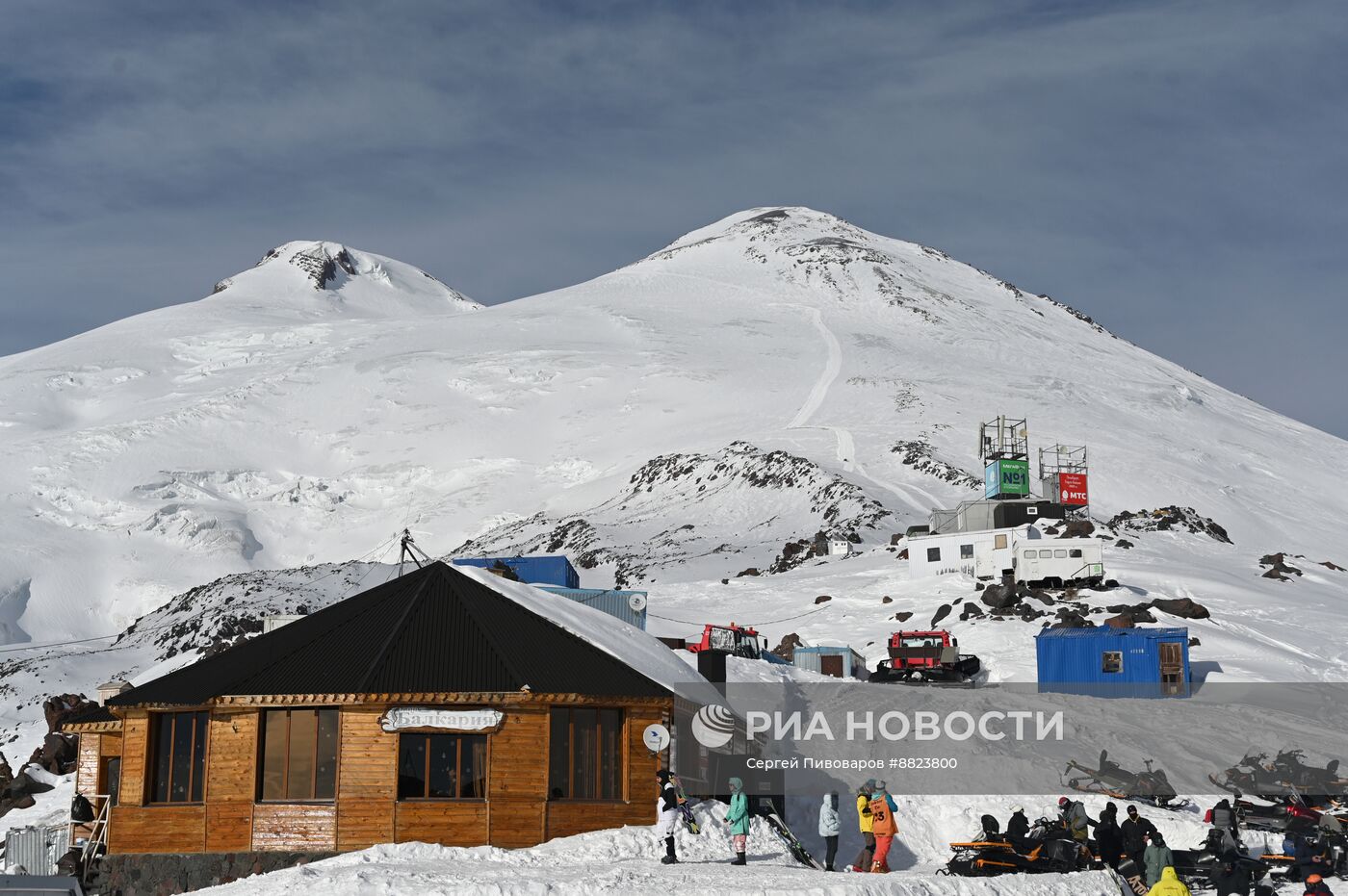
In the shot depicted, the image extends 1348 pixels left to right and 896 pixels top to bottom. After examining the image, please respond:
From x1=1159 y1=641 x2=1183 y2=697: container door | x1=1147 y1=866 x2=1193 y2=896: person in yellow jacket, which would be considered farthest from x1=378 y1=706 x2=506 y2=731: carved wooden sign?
x1=1159 y1=641 x2=1183 y2=697: container door

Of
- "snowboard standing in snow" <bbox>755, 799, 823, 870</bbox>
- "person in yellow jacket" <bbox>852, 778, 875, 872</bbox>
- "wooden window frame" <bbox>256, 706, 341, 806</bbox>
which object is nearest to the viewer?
"person in yellow jacket" <bbox>852, 778, 875, 872</bbox>

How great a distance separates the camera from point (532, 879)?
56.3 feet

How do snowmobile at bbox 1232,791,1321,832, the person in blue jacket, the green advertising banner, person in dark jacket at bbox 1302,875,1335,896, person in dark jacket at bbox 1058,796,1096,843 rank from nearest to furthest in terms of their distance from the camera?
person in dark jacket at bbox 1302,875,1335,896
the person in blue jacket
person in dark jacket at bbox 1058,796,1096,843
snowmobile at bbox 1232,791,1321,832
the green advertising banner

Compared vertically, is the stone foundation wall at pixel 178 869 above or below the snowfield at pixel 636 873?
below

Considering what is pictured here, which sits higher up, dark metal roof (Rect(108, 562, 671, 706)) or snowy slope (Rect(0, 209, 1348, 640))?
snowy slope (Rect(0, 209, 1348, 640))

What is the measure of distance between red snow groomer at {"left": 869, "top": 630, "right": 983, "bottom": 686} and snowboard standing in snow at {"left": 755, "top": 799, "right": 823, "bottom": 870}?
20060mm

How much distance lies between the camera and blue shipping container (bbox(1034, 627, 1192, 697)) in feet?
139

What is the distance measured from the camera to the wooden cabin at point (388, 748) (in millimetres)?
22734

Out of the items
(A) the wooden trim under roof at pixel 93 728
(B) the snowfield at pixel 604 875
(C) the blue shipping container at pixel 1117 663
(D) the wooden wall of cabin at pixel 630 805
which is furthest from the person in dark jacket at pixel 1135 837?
(C) the blue shipping container at pixel 1117 663

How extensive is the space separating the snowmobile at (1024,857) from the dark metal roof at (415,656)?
5.68 meters

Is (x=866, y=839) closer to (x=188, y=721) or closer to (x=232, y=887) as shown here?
(x=232, y=887)

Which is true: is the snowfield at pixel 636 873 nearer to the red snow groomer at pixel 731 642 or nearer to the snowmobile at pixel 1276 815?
the snowmobile at pixel 1276 815

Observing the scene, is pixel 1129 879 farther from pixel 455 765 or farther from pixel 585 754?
pixel 455 765

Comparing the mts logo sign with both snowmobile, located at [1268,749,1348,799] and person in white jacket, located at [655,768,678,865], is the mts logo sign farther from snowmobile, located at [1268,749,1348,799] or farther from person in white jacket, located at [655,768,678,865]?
person in white jacket, located at [655,768,678,865]
